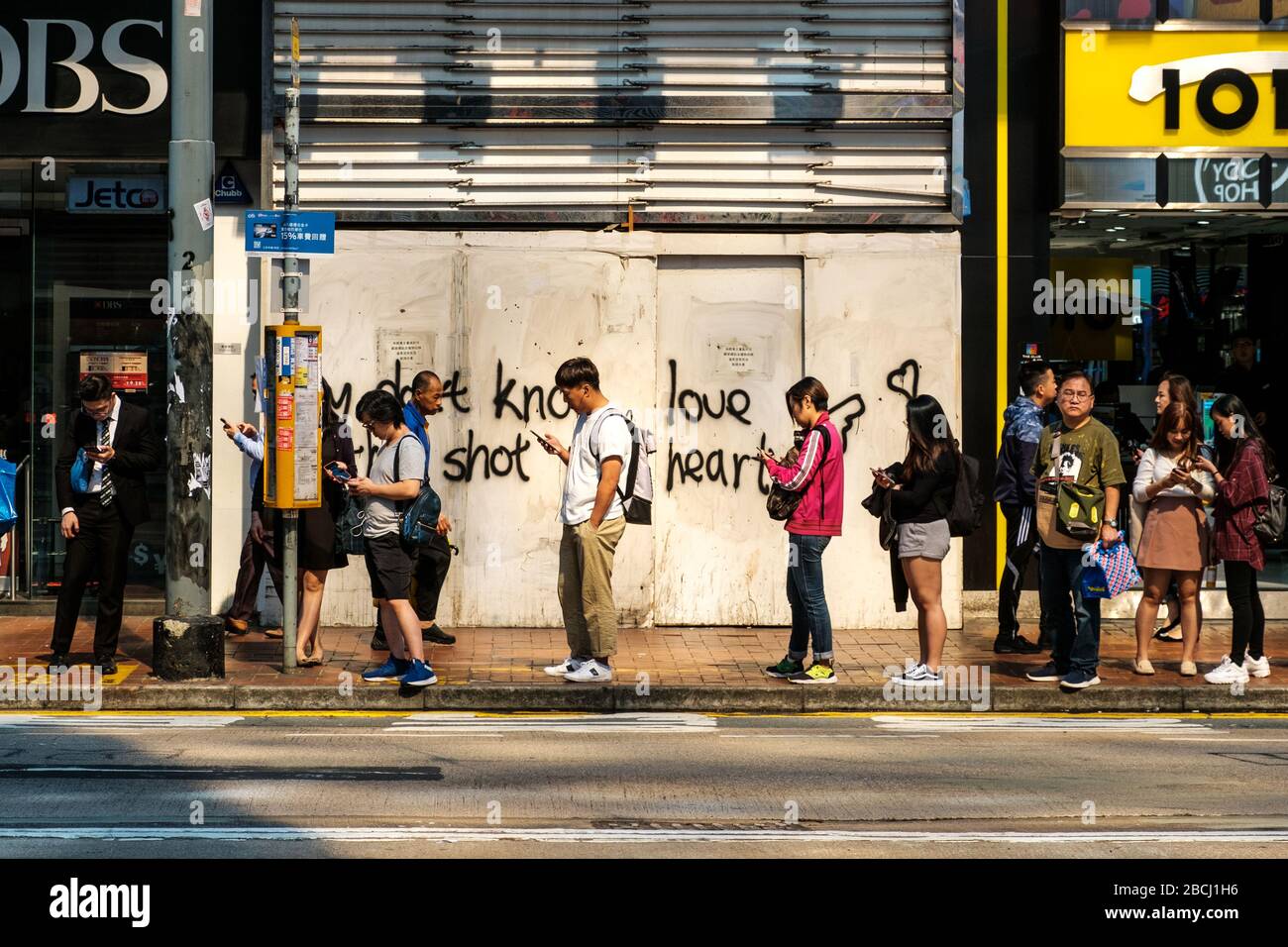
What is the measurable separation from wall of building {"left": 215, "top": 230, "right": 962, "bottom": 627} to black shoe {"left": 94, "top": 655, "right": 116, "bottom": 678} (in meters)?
2.27

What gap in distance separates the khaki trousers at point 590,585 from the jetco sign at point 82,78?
5189 millimetres

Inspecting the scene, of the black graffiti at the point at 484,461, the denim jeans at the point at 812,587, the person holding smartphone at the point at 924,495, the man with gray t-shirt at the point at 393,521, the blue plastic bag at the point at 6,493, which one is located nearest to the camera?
the man with gray t-shirt at the point at 393,521

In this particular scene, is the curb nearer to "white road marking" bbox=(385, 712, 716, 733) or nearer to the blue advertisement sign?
"white road marking" bbox=(385, 712, 716, 733)

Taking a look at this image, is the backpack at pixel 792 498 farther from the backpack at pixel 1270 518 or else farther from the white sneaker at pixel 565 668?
the backpack at pixel 1270 518

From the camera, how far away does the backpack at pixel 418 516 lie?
10.1 metres

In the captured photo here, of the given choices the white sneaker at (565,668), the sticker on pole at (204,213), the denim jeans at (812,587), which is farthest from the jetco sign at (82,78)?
the denim jeans at (812,587)

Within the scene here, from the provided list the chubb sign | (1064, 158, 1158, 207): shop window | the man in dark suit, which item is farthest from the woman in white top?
the chubb sign

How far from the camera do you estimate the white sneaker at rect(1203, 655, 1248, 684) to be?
10562 mm

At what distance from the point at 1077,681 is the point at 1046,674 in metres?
0.36

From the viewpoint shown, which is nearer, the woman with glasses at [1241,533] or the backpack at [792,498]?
the backpack at [792,498]

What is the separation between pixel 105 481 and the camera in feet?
35.0
